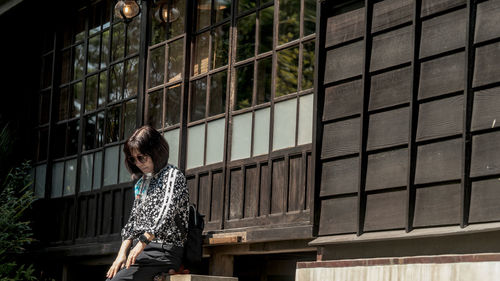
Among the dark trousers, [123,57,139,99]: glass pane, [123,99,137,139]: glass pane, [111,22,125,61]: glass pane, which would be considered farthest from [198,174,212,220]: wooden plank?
the dark trousers

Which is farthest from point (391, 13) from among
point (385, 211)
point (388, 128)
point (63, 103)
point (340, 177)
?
point (63, 103)

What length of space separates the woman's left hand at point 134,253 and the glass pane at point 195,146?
135 inches

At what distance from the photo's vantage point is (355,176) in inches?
271

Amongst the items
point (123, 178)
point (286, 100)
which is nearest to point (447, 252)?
point (286, 100)

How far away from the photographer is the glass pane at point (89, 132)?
37.8 feet

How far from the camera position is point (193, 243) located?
621cm

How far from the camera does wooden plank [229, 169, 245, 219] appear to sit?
857cm

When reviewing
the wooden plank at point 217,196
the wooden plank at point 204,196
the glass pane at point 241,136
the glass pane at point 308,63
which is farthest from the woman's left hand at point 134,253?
the glass pane at point 308,63

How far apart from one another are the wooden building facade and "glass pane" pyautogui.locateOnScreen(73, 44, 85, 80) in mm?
28

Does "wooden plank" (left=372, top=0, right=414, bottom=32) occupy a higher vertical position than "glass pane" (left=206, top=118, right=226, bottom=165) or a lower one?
higher

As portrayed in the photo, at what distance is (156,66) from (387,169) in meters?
4.33

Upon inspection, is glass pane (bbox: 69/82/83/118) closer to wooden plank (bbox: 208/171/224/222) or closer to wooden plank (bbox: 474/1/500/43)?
wooden plank (bbox: 208/171/224/222)

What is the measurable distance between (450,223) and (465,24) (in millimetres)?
1322

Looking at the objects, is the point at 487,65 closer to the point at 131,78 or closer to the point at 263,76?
the point at 263,76
